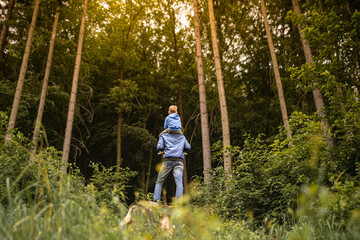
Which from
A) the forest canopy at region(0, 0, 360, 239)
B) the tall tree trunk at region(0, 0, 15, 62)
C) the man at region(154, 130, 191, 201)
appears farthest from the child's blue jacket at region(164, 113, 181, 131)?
the tall tree trunk at region(0, 0, 15, 62)

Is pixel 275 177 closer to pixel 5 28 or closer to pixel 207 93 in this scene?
pixel 207 93

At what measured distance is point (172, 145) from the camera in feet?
20.9

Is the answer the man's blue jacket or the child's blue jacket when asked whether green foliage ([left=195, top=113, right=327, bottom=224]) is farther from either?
the child's blue jacket

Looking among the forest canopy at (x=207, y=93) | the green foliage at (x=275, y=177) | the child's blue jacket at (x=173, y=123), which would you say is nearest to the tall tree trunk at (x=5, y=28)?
the forest canopy at (x=207, y=93)

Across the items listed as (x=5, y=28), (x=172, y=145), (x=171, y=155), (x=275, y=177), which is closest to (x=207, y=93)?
(x=5, y=28)

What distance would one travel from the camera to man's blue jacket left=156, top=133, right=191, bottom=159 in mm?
6316

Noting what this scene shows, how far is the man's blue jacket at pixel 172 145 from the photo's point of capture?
249 inches

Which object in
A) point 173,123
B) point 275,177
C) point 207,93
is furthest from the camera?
point 207,93

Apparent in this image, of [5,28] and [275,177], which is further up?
[5,28]

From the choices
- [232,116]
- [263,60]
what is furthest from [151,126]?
[263,60]

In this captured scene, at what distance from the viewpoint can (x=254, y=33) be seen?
660 inches

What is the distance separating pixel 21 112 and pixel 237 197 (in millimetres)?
11252

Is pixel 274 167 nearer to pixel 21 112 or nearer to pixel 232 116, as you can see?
pixel 21 112

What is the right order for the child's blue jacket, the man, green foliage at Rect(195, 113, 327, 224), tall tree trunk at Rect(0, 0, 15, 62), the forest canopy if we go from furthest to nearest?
tall tree trunk at Rect(0, 0, 15, 62) → the child's blue jacket → the man → the forest canopy → green foliage at Rect(195, 113, 327, 224)
